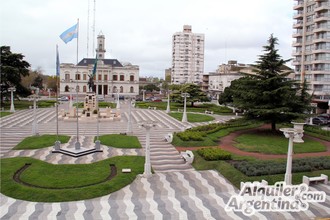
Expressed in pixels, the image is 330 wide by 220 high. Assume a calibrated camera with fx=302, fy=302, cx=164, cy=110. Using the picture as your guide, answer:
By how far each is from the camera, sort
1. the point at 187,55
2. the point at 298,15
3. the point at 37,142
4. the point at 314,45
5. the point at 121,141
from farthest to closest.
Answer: the point at 187,55
the point at 298,15
the point at 314,45
the point at 121,141
the point at 37,142

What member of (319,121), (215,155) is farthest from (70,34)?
(319,121)

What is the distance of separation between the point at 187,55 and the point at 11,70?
79.5 metres

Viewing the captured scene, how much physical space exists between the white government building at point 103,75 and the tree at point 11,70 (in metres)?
44.1

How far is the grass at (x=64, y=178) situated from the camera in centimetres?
1282

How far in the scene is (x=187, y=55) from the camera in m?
117

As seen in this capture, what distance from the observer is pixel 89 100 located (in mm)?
40000

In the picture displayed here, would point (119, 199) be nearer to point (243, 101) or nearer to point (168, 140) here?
point (168, 140)

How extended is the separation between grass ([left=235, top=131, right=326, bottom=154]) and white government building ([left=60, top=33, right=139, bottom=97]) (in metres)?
73.1

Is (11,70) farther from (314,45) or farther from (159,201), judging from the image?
(314,45)

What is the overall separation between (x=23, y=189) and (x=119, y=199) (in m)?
4.35

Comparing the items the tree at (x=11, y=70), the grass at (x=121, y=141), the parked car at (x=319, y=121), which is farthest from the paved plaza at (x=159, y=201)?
the tree at (x=11, y=70)

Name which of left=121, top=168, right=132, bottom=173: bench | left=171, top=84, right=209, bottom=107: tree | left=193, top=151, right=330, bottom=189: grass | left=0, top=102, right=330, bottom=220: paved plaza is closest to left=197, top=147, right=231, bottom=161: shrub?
left=193, top=151, right=330, bottom=189: grass

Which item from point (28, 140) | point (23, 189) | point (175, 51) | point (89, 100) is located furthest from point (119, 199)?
point (175, 51)

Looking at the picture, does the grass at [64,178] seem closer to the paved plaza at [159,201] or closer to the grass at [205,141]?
the paved plaza at [159,201]
